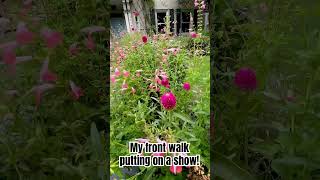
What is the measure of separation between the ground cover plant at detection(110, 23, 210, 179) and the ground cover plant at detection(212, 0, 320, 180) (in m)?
0.06

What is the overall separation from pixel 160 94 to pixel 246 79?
233 millimetres

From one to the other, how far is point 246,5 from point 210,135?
0.36 meters

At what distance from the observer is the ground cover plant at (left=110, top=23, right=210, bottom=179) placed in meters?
1.01

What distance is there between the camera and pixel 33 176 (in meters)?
0.98

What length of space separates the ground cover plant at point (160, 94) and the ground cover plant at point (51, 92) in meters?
0.07

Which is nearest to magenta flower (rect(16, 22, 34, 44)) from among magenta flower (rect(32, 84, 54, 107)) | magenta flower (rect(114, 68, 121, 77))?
magenta flower (rect(32, 84, 54, 107))

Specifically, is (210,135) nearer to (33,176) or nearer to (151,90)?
(151,90)

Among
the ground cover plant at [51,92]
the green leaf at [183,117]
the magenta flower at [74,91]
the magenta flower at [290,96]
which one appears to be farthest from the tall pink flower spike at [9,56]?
the magenta flower at [290,96]

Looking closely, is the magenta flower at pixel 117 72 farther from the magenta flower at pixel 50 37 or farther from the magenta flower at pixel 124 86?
the magenta flower at pixel 50 37

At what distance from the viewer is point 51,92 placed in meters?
1.08

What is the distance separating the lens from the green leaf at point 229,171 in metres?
0.89

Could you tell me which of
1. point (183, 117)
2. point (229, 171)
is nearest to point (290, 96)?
point (229, 171)

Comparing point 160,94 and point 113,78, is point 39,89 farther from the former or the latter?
point 160,94

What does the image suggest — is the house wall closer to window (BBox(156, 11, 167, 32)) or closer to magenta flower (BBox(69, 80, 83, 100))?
window (BBox(156, 11, 167, 32))
